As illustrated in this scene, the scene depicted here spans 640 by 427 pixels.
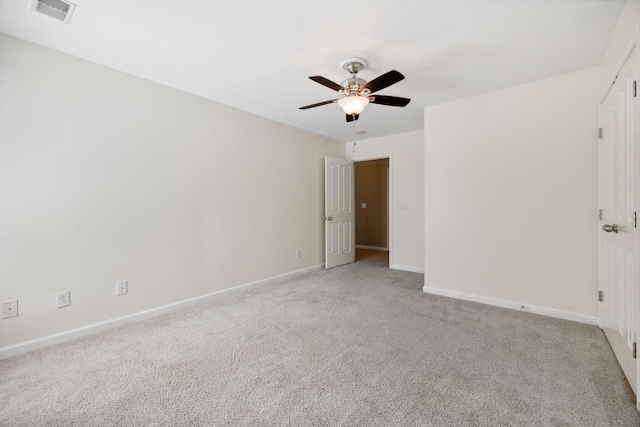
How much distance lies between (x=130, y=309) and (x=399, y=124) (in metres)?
4.13

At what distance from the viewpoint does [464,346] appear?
2.14 meters

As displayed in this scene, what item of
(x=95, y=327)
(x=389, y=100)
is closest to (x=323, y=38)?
(x=389, y=100)

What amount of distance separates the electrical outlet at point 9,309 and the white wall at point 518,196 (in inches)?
156

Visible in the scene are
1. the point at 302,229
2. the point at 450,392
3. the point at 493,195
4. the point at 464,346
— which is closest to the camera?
the point at 450,392

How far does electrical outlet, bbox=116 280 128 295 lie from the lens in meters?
2.54

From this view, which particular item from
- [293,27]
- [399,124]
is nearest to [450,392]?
[293,27]

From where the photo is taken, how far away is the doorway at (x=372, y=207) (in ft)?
22.1

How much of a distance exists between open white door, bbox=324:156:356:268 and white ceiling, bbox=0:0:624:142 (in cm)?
205

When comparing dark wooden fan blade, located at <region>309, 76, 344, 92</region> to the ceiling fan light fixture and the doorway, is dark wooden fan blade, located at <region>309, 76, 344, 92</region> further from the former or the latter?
the doorway

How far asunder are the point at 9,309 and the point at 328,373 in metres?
2.42

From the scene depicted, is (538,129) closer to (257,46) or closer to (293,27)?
(293,27)

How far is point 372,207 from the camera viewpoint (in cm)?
693

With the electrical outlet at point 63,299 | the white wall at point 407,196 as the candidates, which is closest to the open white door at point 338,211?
the white wall at point 407,196

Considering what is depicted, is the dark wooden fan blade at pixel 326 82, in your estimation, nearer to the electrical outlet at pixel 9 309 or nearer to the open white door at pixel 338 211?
the open white door at pixel 338 211
